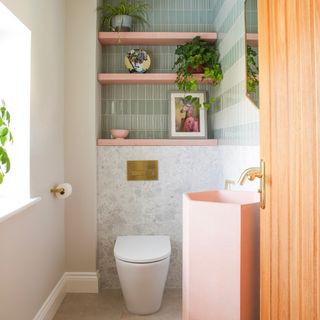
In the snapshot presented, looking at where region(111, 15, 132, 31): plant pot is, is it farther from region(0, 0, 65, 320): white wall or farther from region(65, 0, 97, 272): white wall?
region(0, 0, 65, 320): white wall

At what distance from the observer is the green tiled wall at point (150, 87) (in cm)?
280

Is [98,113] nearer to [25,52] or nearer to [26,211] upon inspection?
[25,52]

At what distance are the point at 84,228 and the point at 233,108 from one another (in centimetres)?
142

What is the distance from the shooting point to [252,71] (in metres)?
1.75

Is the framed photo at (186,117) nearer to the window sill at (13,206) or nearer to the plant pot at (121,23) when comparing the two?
the plant pot at (121,23)

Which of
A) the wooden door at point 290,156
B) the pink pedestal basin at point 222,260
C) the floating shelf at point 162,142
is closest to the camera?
the wooden door at point 290,156

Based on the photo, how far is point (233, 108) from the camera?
2158mm

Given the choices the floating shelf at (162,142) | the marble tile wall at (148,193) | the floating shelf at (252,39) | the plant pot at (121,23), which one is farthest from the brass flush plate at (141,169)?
the floating shelf at (252,39)

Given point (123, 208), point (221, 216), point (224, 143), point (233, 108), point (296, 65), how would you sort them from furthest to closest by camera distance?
1. point (123, 208)
2. point (224, 143)
3. point (233, 108)
4. point (221, 216)
5. point (296, 65)

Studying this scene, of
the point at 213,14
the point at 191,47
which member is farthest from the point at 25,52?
the point at 213,14

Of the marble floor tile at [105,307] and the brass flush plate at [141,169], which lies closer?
the marble floor tile at [105,307]

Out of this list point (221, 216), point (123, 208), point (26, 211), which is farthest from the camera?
point (123, 208)

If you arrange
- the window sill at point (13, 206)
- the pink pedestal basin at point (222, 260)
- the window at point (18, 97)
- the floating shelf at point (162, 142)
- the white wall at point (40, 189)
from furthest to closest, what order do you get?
1. the floating shelf at point (162, 142)
2. the window at point (18, 97)
3. the white wall at point (40, 189)
4. the window sill at point (13, 206)
5. the pink pedestal basin at point (222, 260)

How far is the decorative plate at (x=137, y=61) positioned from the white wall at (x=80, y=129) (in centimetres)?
30
